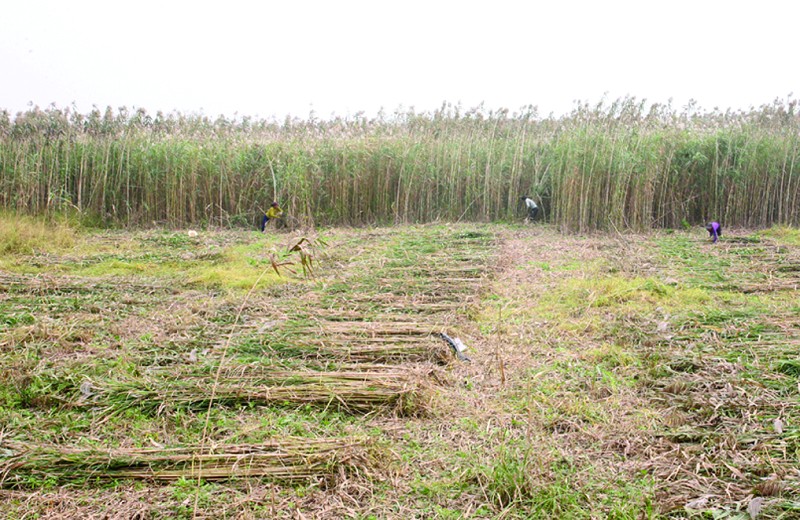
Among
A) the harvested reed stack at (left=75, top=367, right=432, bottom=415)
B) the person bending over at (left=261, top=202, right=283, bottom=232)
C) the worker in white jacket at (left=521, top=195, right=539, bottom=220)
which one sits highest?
the worker in white jacket at (left=521, top=195, right=539, bottom=220)

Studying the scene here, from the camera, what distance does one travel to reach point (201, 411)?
2539 millimetres

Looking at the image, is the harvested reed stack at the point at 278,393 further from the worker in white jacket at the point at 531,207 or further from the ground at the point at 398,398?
the worker in white jacket at the point at 531,207

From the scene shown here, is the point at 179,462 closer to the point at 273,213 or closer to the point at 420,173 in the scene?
the point at 273,213

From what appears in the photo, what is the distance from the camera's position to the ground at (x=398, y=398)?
6.32 ft

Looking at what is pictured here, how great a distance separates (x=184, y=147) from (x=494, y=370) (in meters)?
7.65

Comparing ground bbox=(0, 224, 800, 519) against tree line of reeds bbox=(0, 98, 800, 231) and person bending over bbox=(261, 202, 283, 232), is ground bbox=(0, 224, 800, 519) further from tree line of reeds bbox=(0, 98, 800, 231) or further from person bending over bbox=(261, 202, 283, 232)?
tree line of reeds bbox=(0, 98, 800, 231)

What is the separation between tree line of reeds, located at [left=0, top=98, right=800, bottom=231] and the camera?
336 inches

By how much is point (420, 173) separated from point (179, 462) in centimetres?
779

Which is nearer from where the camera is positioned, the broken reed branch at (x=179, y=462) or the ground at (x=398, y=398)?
Answer: the ground at (x=398, y=398)

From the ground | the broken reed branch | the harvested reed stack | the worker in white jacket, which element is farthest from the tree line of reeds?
the broken reed branch

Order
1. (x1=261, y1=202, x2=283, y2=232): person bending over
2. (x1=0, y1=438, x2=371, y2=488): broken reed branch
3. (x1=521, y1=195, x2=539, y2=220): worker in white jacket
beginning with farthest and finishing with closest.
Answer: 1. (x1=521, y1=195, x2=539, y2=220): worker in white jacket
2. (x1=261, y1=202, x2=283, y2=232): person bending over
3. (x1=0, y1=438, x2=371, y2=488): broken reed branch

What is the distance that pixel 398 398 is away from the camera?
8.46 feet

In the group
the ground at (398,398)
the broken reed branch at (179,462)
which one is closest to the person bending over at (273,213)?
the ground at (398,398)

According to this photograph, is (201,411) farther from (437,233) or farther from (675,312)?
(437,233)
